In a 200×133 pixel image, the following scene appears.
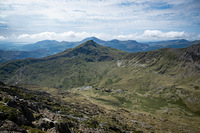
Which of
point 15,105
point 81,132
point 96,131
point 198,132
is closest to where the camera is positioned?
point 15,105

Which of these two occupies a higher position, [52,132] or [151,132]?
[52,132]

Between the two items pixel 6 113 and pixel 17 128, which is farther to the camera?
pixel 6 113

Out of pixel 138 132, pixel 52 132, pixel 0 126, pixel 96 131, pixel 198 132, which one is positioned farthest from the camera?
pixel 198 132

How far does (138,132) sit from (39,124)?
4038 inches

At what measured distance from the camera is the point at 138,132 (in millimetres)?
109375

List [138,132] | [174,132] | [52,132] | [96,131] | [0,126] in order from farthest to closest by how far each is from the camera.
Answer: [174,132] → [138,132] → [96,131] → [52,132] → [0,126]

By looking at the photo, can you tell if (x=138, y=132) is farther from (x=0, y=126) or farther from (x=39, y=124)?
(x=0, y=126)

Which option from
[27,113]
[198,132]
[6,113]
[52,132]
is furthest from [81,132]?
[198,132]

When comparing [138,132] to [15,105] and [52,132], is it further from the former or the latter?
[15,105]

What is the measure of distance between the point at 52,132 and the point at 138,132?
99.2 meters

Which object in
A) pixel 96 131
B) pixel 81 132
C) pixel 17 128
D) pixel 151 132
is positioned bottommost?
pixel 151 132

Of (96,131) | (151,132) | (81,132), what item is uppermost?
(81,132)

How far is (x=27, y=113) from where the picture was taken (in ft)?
138

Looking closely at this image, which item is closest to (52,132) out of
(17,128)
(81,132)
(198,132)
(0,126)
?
(17,128)
